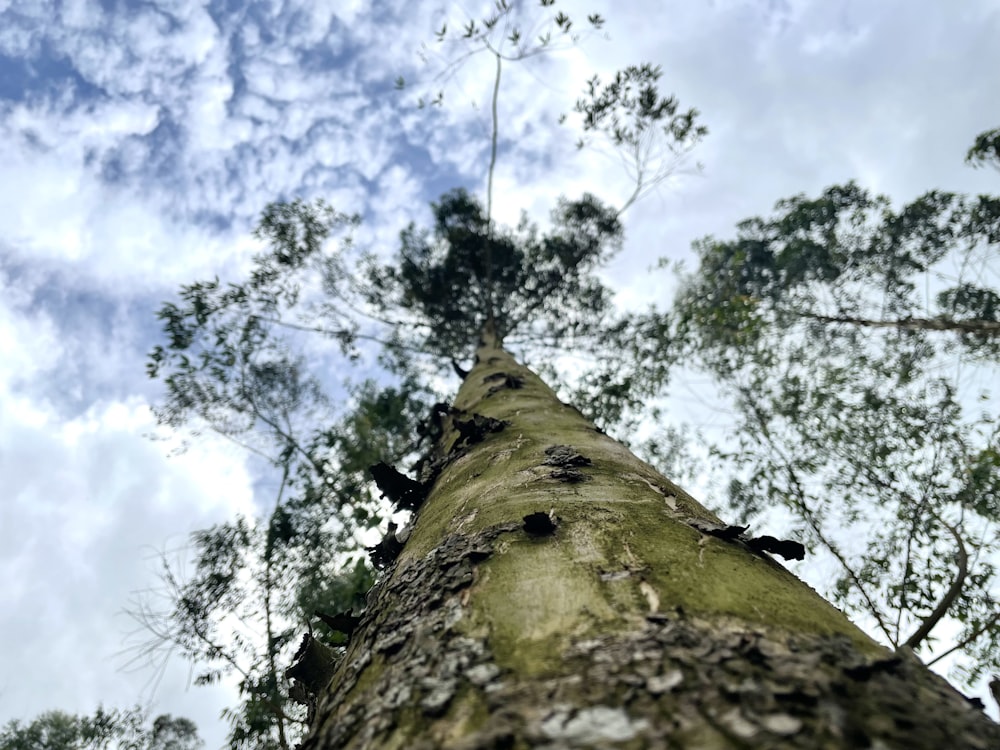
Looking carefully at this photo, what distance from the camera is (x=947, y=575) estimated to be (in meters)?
4.81

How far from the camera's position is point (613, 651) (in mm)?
758

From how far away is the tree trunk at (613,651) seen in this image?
0.63 m

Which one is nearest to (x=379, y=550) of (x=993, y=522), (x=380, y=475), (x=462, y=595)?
(x=380, y=475)

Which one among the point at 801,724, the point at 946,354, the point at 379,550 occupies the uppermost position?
the point at 946,354

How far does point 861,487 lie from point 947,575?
1170mm

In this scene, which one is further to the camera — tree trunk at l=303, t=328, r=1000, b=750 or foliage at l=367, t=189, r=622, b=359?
foliage at l=367, t=189, r=622, b=359

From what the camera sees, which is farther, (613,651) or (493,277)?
(493,277)

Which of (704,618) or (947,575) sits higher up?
(947,575)

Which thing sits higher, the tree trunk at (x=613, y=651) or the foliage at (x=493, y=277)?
the foliage at (x=493, y=277)

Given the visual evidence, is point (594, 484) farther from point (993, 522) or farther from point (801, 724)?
point (993, 522)

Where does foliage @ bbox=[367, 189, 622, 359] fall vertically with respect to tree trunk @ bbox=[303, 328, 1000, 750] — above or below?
above

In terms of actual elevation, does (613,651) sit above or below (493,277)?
below

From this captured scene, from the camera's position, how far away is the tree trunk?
63cm

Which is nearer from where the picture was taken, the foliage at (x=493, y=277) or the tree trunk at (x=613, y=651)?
the tree trunk at (x=613, y=651)
